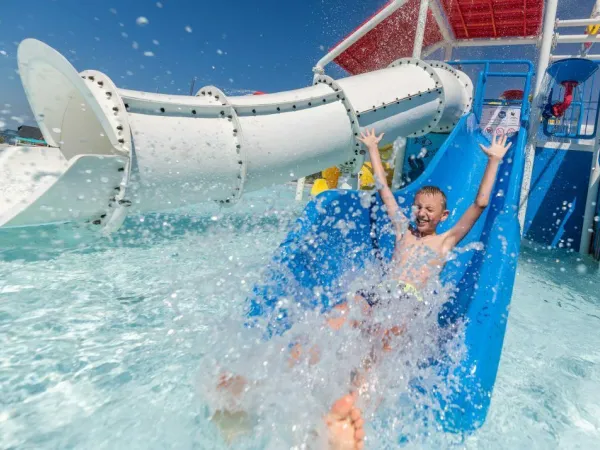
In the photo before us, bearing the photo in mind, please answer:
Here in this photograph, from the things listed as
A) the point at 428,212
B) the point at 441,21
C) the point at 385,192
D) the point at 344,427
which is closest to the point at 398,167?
the point at 441,21

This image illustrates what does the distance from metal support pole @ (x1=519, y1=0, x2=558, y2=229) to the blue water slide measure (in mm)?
1870

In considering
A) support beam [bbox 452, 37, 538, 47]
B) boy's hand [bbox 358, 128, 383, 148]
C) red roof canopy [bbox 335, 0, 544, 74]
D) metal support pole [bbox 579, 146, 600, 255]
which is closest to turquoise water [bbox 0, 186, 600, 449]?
boy's hand [bbox 358, 128, 383, 148]

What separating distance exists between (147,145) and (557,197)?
5311 mm

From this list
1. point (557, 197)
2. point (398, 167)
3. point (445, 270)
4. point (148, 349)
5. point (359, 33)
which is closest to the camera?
point (148, 349)

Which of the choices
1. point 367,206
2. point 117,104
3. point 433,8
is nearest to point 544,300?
point 367,206

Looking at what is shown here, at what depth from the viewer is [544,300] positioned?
315 cm

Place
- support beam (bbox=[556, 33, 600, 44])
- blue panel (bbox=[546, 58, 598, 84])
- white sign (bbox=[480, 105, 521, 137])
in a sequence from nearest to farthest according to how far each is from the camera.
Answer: blue panel (bbox=[546, 58, 598, 84]), support beam (bbox=[556, 33, 600, 44]), white sign (bbox=[480, 105, 521, 137])

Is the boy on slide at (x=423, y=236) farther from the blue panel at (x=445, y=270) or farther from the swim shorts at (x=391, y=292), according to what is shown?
the blue panel at (x=445, y=270)

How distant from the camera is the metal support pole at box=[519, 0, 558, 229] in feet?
14.7

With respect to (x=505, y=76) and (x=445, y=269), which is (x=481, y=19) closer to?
(x=505, y=76)

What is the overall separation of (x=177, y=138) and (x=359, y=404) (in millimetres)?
1309

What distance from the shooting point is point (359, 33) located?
5914mm

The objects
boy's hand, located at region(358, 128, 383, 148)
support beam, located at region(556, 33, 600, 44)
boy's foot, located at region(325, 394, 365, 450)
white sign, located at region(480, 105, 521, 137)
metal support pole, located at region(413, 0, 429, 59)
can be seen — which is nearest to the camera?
boy's foot, located at region(325, 394, 365, 450)

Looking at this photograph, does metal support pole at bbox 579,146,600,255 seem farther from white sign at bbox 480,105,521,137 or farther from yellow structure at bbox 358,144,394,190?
yellow structure at bbox 358,144,394,190
